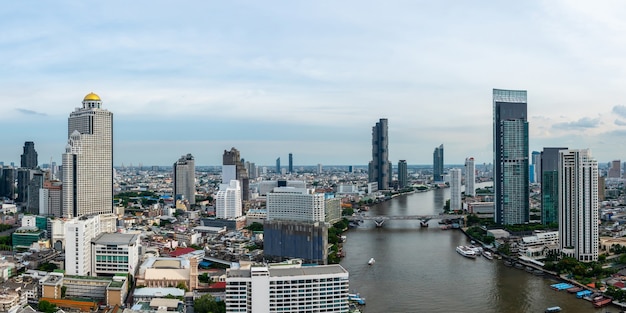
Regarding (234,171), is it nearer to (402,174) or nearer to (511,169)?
(511,169)

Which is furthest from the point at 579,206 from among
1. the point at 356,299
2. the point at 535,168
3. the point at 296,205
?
the point at 535,168

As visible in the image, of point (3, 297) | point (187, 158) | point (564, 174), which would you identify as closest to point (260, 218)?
point (187, 158)

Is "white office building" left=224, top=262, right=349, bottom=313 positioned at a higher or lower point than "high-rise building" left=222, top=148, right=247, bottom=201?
lower

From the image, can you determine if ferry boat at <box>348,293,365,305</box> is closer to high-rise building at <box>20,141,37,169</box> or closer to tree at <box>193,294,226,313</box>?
tree at <box>193,294,226,313</box>

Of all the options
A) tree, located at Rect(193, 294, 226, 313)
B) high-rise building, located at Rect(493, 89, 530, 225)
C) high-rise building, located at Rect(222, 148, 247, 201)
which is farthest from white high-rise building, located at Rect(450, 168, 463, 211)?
Answer: tree, located at Rect(193, 294, 226, 313)

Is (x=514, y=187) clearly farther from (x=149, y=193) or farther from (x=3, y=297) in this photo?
(x=149, y=193)
